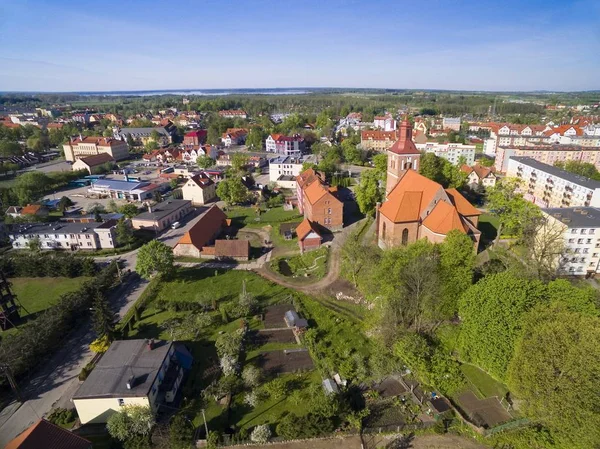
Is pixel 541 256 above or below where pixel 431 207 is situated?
below

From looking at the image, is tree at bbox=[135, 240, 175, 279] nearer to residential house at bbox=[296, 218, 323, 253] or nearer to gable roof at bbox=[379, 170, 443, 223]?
residential house at bbox=[296, 218, 323, 253]

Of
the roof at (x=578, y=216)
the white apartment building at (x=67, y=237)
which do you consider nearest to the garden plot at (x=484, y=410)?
the roof at (x=578, y=216)

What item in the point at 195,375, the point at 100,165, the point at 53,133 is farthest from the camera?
the point at 53,133

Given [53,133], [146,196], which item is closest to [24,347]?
[146,196]

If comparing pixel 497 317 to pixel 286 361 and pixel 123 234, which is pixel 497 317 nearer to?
pixel 286 361

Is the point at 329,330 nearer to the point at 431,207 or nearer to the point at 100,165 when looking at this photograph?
the point at 431,207

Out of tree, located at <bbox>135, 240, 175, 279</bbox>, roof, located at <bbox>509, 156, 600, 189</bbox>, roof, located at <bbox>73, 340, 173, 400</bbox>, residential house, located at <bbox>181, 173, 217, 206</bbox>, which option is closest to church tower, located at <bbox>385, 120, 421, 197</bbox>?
roof, located at <bbox>509, 156, 600, 189</bbox>
